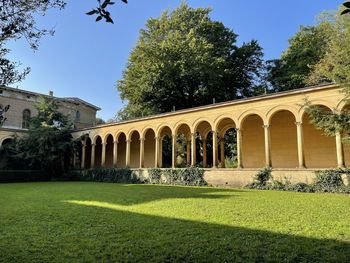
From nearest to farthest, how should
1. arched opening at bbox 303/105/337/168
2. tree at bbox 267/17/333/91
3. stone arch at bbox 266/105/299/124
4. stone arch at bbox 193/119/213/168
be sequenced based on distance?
stone arch at bbox 266/105/299/124 < arched opening at bbox 303/105/337/168 < stone arch at bbox 193/119/213/168 < tree at bbox 267/17/333/91

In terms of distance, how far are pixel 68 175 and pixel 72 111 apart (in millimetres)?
16363

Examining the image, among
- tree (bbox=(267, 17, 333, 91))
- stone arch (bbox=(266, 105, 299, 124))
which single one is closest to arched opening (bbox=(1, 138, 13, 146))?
stone arch (bbox=(266, 105, 299, 124))

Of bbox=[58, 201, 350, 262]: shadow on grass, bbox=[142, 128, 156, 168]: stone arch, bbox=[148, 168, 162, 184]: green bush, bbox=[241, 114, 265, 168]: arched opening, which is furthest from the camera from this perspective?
bbox=[142, 128, 156, 168]: stone arch

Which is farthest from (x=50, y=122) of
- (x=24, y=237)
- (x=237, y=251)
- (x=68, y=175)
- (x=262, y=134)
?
(x=237, y=251)

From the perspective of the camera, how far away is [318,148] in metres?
21.4

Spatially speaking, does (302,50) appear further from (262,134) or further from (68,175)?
(68,175)

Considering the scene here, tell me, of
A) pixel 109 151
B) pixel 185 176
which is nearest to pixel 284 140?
pixel 185 176

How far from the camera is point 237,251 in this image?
559 cm

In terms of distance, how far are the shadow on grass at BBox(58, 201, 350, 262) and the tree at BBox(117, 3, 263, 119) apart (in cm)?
2707

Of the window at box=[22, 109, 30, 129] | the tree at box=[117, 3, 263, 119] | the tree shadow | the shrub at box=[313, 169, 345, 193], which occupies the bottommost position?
the tree shadow

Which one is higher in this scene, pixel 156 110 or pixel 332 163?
pixel 156 110

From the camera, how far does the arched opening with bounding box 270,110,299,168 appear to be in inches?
895

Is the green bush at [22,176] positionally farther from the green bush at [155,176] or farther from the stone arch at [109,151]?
the green bush at [155,176]

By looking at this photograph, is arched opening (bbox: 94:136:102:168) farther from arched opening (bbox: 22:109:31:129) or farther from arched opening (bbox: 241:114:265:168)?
arched opening (bbox: 241:114:265:168)
